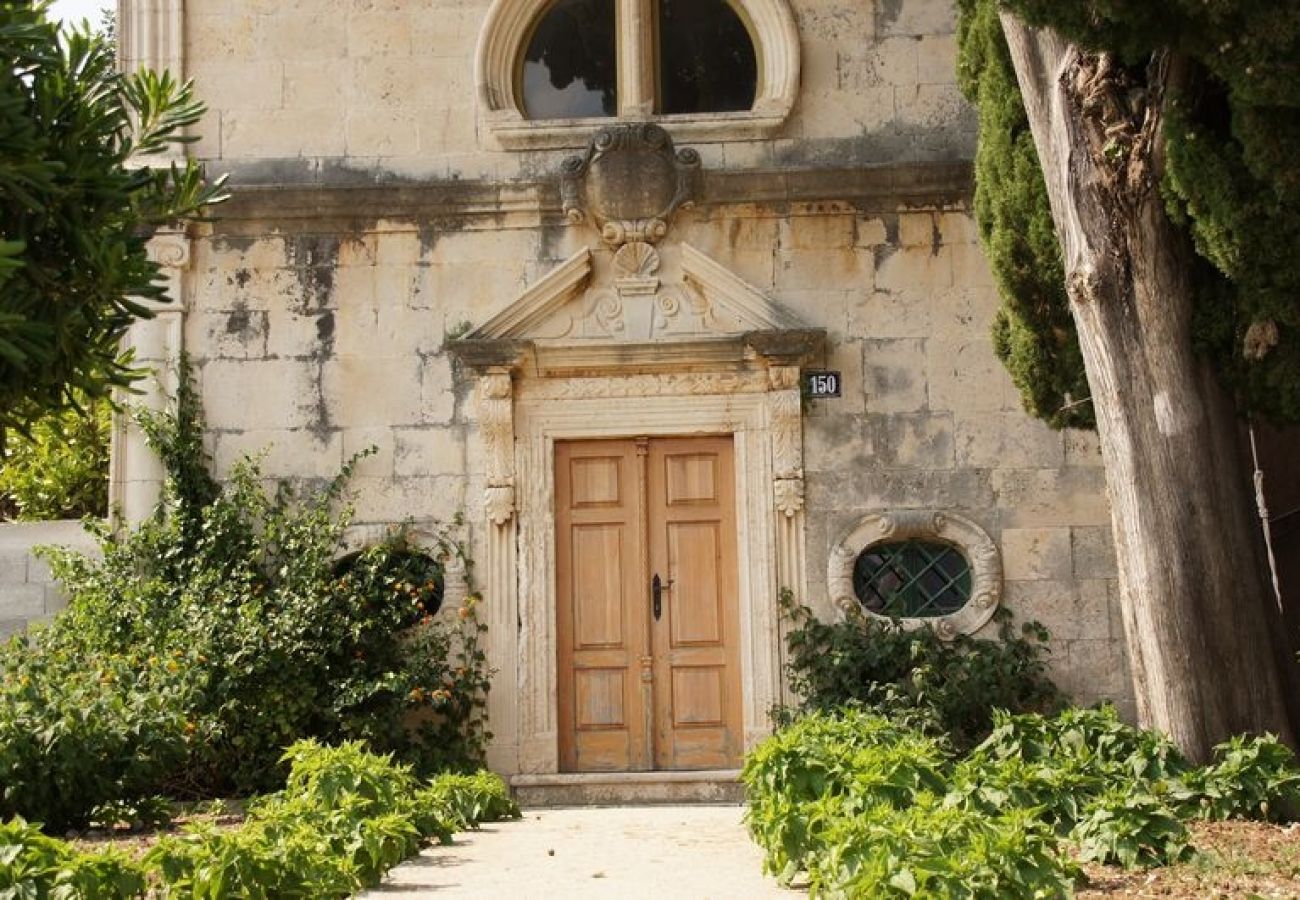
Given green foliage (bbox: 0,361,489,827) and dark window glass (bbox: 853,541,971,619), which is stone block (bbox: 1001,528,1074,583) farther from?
green foliage (bbox: 0,361,489,827)

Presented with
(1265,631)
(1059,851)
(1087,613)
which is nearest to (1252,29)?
(1265,631)

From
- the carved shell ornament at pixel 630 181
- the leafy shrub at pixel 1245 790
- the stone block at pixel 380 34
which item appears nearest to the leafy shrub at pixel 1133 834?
the leafy shrub at pixel 1245 790

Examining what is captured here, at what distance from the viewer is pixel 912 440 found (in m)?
9.97

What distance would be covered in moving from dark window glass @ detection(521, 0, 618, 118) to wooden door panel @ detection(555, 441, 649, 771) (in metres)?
2.06

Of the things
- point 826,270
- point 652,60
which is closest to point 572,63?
point 652,60

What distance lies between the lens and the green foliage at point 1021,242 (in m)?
8.57

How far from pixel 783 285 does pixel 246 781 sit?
404cm

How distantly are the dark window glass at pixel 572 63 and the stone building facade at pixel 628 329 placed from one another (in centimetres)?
18

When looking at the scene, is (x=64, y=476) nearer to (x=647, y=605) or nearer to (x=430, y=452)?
(x=430, y=452)

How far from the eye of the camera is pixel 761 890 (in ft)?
18.8

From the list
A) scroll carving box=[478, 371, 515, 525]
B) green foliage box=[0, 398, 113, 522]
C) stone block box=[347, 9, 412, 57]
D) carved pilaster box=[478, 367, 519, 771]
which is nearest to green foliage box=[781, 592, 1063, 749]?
carved pilaster box=[478, 367, 519, 771]

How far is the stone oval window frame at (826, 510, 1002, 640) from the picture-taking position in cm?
978

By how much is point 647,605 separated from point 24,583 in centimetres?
357

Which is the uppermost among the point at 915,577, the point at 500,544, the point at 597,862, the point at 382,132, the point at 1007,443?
the point at 382,132
